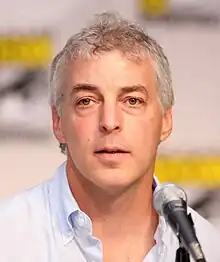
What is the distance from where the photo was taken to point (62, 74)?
139 cm

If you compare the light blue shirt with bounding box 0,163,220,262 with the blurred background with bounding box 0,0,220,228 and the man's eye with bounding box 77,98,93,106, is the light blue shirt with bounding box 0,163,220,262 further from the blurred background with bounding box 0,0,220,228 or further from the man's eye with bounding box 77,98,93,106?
the blurred background with bounding box 0,0,220,228

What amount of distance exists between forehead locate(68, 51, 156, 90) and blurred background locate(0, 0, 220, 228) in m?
0.93

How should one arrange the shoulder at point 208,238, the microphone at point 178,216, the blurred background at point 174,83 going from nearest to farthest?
the microphone at point 178,216
the shoulder at point 208,238
the blurred background at point 174,83

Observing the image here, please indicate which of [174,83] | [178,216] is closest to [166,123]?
[178,216]

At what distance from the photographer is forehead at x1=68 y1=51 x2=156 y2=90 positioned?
4.34 feet

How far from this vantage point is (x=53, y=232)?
1419mm

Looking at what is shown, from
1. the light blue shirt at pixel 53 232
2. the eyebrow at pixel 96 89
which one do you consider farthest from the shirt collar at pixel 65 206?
the eyebrow at pixel 96 89

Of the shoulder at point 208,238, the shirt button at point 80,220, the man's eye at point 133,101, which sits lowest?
the shoulder at point 208,238

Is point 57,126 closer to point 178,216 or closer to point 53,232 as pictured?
point 53,232

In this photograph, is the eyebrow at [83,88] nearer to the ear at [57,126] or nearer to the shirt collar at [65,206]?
the ear at [57,126]

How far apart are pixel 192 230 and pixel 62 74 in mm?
485

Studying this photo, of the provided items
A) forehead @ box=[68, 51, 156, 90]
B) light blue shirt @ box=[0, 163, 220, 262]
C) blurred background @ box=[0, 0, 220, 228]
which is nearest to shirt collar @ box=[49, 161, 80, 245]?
light blue shirt @ box=[0, 163, 220, 262]

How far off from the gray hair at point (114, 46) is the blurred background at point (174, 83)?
866mm

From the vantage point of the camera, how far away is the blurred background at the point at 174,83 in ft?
7.52
